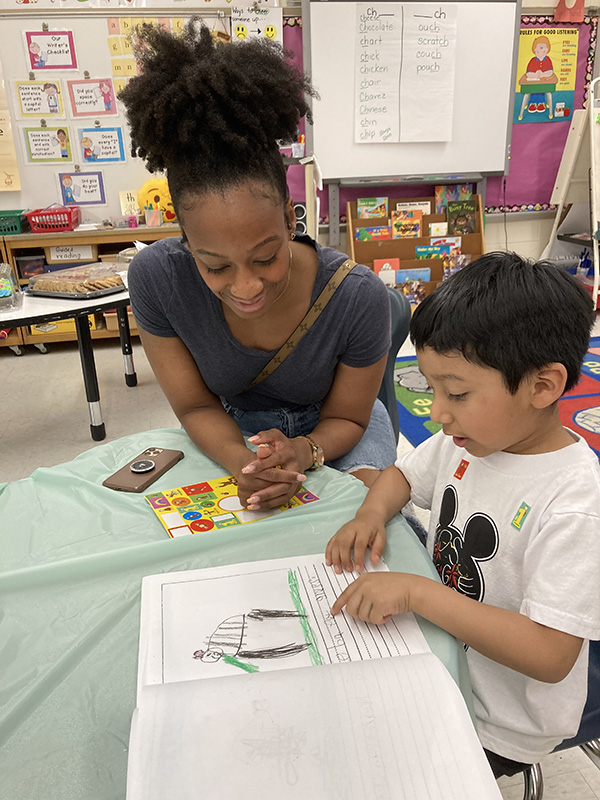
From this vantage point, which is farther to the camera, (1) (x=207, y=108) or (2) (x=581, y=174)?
(2) (x=581, y=174)

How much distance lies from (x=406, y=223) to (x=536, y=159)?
3.35ft

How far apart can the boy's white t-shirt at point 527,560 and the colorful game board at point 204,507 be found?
21 cm

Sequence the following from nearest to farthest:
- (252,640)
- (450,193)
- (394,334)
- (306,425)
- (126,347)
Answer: (252,640) → (306,425) → (394,334) → (126,347) → (450,193)

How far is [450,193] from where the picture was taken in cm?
395

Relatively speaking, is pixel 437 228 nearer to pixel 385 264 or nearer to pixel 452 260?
pixel 452 260

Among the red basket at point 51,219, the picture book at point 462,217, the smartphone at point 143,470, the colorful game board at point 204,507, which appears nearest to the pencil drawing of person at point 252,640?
the colorful game board at point 204,507

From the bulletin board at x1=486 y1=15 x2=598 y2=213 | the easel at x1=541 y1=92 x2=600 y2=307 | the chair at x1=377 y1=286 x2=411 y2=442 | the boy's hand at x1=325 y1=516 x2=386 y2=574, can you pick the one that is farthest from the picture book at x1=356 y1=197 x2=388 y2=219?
the boy's hand at x1=325 y1=516 x2=386 y2=574

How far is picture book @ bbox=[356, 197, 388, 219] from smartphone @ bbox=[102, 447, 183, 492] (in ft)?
10.6

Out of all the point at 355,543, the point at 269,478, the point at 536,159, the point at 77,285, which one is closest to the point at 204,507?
the point at 269,478

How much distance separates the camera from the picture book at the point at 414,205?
12.8 feet

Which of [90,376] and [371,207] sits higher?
[371,207]

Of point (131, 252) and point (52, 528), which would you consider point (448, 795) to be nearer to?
point (52, 528)

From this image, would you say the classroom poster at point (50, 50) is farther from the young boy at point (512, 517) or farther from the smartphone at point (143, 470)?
the young boy at point (512, 517)

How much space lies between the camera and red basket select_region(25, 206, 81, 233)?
3338mm
